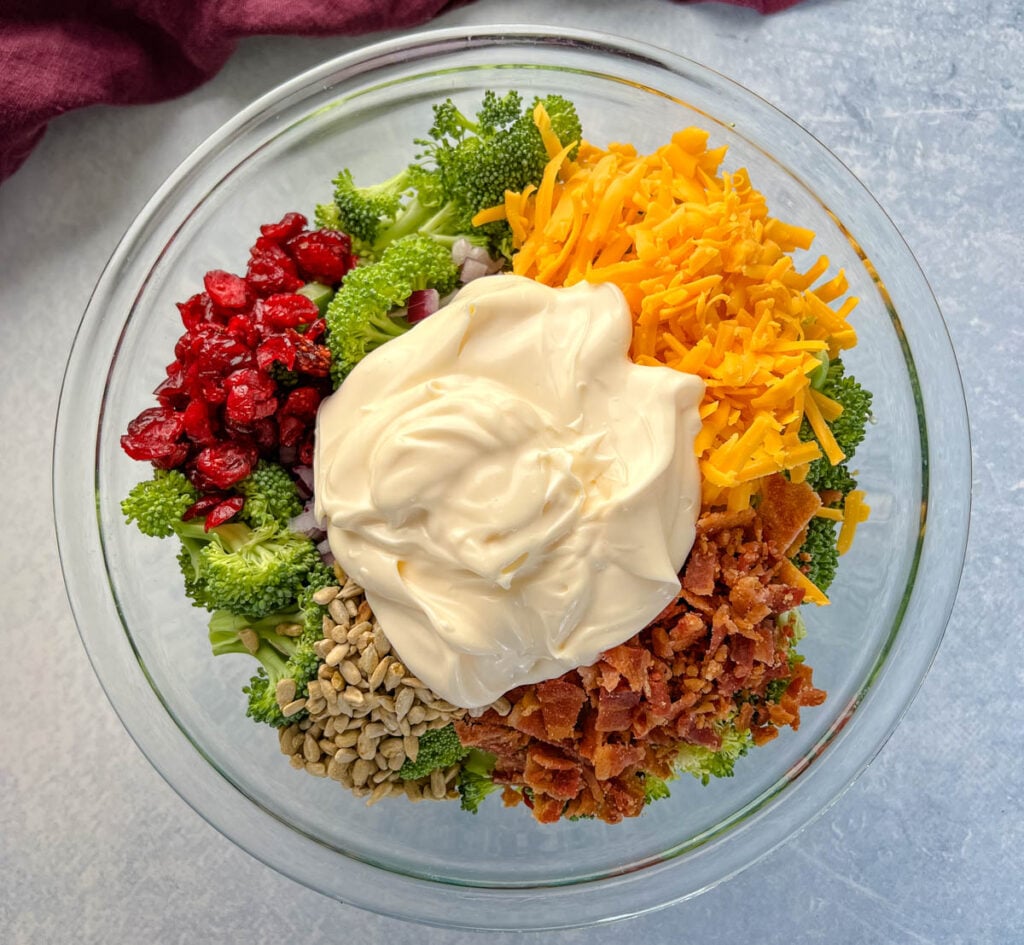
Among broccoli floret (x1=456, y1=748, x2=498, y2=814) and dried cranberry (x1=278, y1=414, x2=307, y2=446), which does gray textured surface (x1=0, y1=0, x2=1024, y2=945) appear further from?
dried cranberry (x1=278, y1=414, x2=307, y2=446)

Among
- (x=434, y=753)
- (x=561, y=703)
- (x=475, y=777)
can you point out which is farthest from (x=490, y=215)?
(x=475, y=777)

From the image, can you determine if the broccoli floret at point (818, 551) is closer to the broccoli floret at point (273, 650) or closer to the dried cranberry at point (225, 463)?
the broccoli floret at point (273, 650)

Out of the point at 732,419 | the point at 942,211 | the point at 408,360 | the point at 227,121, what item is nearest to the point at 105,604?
the point at 408,360

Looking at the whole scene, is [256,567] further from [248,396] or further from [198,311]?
[198,311]

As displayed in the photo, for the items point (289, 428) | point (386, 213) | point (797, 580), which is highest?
point (386, 213)

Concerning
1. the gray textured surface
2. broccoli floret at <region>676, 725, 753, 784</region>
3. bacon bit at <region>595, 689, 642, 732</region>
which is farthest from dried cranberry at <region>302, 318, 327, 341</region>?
broccoli floret at <region>676, 725, 753, 784</region>

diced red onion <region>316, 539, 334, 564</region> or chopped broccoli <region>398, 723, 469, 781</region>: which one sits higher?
diced red onion <region>316, 539, 334, 564</region>
